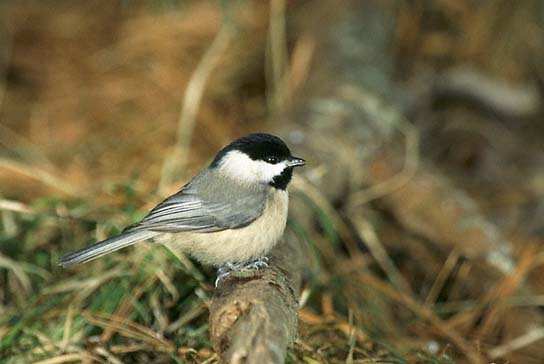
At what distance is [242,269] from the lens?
7.02 ft

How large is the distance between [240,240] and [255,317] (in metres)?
0.68

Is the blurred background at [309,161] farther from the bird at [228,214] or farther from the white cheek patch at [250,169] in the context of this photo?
the white cheek patch at [250,169]

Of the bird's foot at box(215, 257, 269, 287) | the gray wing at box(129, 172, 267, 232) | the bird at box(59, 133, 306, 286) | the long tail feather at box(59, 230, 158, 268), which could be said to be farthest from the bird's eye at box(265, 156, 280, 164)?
the long tail feather at box(59, 230, 158, 268)

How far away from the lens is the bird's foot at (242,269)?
207 centimetres

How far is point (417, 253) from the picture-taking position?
10.6 feet

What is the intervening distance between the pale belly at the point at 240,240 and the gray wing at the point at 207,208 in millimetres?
26

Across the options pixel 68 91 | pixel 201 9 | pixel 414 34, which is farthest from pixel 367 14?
pixel 68 91

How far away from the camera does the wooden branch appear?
1.60 metres

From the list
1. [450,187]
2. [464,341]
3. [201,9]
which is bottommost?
[464,341]

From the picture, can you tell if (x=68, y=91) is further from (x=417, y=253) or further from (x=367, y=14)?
(x=417, y=253)

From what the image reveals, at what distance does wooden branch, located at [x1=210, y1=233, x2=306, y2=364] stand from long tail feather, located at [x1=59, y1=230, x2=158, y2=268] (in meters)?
0.40

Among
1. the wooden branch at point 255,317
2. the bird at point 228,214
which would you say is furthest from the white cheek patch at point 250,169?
the wooden branch at point 255,317

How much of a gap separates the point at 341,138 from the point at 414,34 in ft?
4.13

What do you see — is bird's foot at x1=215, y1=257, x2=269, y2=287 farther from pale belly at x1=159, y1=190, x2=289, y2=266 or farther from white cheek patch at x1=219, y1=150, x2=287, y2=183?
white cheek patch at x1=219, y1=150, x2=287, y2=183
